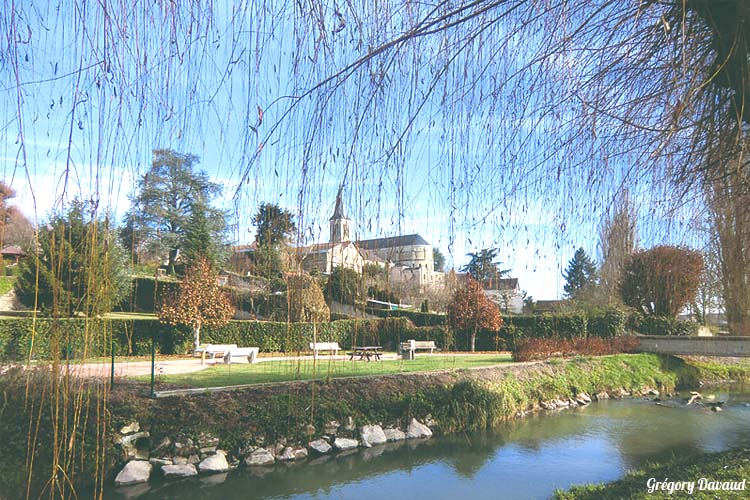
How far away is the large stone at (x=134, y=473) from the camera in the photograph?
648cm

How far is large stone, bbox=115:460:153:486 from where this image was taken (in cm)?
648

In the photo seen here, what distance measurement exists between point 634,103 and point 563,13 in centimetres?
91

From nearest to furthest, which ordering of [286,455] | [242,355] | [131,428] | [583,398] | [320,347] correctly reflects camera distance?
1. [320,347]
2. [131,428]
3. [286,455]
4. [583,398]
5. [242,355]

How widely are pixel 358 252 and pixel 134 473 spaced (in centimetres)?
644

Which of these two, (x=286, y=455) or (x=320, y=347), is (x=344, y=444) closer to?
(x=286, y=455)

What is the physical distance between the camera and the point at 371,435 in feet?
28.3

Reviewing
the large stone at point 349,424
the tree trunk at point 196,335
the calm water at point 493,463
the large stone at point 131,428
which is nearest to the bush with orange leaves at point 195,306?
the tree trunk at point 196,335

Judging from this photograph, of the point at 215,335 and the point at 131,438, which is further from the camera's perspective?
the point at 215,335

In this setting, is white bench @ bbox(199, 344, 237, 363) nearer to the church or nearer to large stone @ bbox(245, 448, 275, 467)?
large stone @ bbox(245, 448, 275, 467)

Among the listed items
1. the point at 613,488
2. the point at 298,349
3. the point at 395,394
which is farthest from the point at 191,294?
the point at 298,349

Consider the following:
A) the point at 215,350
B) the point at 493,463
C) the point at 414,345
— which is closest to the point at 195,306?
the point at 215,350

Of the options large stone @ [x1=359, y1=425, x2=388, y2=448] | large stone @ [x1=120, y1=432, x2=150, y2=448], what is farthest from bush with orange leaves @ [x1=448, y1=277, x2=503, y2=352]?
large stone @ [x1=120, y1=432, x2=150, y2=448]

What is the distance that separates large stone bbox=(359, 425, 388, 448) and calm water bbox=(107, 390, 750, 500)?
0.17 meters
